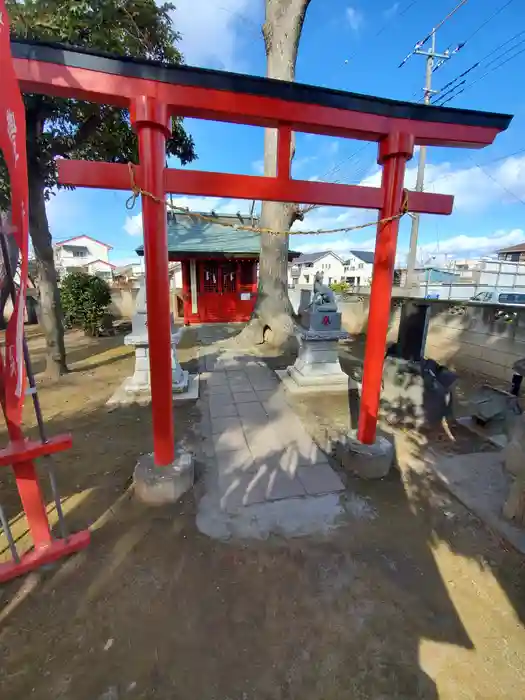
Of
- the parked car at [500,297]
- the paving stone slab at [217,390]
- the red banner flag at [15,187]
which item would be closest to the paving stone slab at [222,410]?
the paving stone slab at [217,390]

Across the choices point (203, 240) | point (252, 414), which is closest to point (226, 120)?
point (252, 414)

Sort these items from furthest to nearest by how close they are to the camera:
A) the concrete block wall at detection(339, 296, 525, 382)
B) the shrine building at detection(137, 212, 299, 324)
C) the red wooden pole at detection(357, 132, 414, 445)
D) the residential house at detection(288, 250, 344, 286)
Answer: the residential house at detection(288, 250, 344, 286) < the shrine building at detection(137, 212, 299, 324) < the concrete block wall at detection(339, 296, 525, 382) < the red wooden pole at detection(357, 132, 414, 445)

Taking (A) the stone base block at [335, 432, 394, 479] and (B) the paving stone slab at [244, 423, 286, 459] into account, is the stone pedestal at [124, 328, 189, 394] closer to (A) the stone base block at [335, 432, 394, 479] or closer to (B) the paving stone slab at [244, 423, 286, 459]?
(B) the paving stone slab at [244, 423, 286, 459]

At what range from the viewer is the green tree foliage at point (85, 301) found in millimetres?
10297

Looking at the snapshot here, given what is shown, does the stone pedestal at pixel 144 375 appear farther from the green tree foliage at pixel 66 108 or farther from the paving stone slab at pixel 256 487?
the paving stone slab at pixel 256 487

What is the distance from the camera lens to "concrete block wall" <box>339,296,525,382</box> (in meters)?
6.62

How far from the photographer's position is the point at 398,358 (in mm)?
5203

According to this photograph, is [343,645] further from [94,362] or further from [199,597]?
[94,362]

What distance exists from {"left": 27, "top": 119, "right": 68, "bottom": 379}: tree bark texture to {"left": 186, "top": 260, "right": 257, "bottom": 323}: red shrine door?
657 centimetres

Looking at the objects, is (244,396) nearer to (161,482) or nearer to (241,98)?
(161,482)

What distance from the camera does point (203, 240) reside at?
12.2m

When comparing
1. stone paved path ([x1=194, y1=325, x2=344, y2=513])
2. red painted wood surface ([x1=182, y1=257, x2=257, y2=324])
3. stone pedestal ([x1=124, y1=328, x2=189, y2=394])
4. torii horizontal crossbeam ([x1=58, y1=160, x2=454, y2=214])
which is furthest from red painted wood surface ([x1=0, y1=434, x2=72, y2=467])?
red painted wood surface ([x1=182, y1=257, x2=257, y2=324])

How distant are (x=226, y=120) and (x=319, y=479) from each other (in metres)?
3.52

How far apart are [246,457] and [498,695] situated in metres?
2.53
